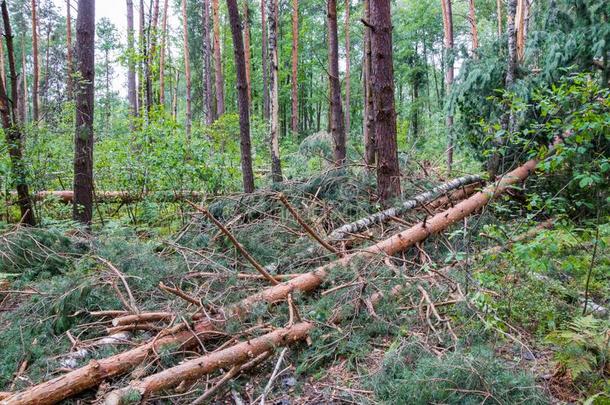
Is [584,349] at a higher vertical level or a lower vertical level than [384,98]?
lower

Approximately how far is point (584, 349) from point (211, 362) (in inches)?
97.7

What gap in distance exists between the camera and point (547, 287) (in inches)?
143

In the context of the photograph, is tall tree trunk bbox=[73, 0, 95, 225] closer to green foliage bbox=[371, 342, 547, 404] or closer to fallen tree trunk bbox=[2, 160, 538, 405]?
fallen tree trunk bbox=[2, 160, 538, 405]

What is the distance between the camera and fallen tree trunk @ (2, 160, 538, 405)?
8.49ft

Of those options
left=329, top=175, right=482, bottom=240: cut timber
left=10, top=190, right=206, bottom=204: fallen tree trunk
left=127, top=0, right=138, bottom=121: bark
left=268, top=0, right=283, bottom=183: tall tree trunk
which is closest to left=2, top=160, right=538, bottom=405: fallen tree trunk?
left=329, top=175, right=482, bottom=240: cut timber

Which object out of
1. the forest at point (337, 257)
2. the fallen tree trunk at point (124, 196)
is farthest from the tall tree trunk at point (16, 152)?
the fallen tree trunk at point (124, 196)

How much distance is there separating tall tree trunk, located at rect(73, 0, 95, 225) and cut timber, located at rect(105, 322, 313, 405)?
16.2ft

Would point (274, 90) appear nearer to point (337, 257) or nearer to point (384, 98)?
point (384, 98)

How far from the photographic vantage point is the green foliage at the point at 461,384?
2.32 meters

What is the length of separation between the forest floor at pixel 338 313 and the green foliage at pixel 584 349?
3.2 inches

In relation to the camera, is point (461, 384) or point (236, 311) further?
point (236, 311)

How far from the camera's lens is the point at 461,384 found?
7.90 feet

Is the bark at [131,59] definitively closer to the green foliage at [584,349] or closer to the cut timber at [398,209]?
the cut timber at [398,209]

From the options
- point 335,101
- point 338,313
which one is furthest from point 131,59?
point 338,313
